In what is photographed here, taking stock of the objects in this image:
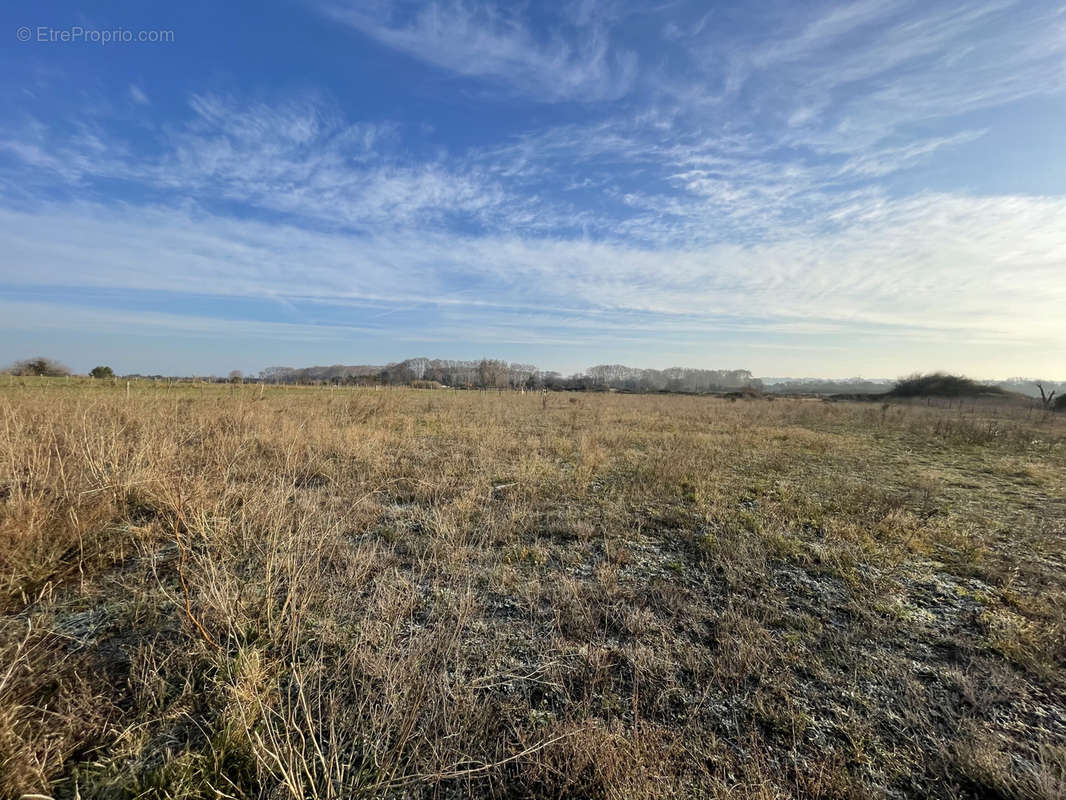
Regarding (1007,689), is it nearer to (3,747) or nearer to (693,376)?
(3,747)

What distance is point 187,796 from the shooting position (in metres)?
1.58

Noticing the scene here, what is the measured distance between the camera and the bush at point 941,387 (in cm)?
4403

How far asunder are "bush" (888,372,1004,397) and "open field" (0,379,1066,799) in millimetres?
55647

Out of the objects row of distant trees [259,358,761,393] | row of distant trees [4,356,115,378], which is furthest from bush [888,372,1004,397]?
row of distant trees [4,356,115,378]

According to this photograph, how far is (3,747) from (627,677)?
282cm

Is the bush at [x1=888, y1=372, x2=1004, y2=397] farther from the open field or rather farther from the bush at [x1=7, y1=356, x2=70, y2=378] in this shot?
the bush at [x1=7, y1=356, x2=70, y2=378]

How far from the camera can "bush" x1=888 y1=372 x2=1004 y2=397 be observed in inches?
1734

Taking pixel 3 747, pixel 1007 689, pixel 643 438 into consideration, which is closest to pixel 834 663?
pixel 1007 689

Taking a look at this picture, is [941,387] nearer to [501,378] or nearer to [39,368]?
[501,378]

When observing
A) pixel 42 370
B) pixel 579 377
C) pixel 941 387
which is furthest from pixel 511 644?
pixel 579 377

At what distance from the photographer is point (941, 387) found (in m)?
46.7

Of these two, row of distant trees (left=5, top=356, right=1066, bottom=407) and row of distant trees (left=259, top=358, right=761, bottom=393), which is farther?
row of distant trees (left=259, top=358, right=761, bottom=393)

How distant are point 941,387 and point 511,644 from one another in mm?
65681

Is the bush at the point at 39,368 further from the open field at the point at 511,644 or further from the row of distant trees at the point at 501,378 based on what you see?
the open field at the point at 511,644
